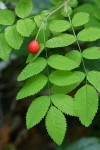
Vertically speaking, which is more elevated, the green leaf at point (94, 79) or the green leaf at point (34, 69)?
the green leaf at point (34, 69)

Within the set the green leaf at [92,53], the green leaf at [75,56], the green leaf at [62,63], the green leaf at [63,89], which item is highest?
the green leaf at [62,63]

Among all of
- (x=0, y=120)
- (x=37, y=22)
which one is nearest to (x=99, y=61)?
(x=37, y=22)

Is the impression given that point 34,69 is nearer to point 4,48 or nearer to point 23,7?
point 4,48

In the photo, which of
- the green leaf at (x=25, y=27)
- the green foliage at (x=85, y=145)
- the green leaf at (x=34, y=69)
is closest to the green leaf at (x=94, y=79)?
the green leaf at (x=34, y=69)

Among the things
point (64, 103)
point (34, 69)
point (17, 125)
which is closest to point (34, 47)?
point (34, 69)

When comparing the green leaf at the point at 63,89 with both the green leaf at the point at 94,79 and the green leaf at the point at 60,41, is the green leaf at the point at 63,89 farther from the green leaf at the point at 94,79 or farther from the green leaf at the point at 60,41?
the green leaf at the point at 60,41

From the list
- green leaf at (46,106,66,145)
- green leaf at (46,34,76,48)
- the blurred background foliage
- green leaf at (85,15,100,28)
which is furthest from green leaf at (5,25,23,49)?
the blurred background foliage

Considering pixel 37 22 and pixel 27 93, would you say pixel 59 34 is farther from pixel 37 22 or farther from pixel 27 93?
pixel 27 93
